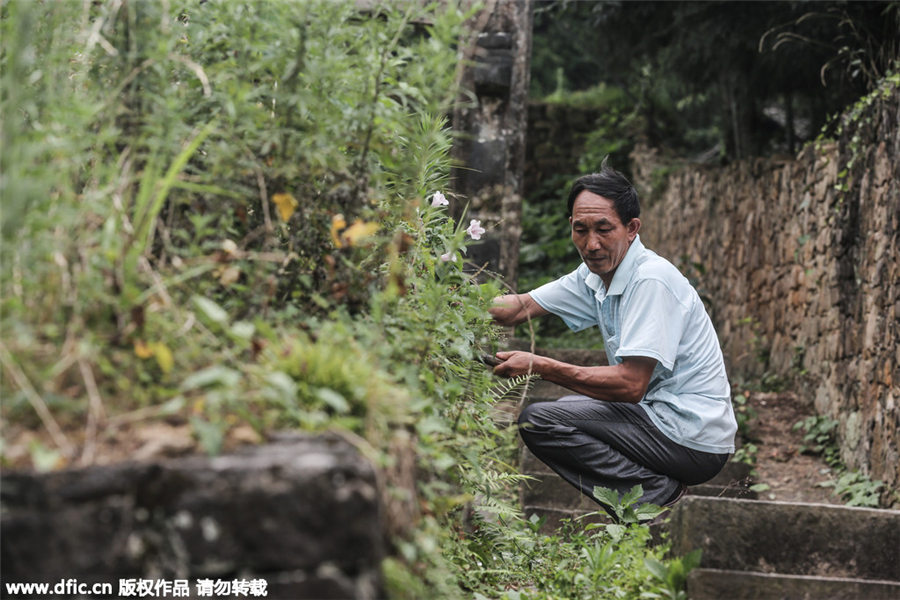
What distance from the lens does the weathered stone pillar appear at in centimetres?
600

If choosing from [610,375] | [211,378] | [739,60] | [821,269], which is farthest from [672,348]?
[739,60]

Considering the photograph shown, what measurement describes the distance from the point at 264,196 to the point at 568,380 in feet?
5.23

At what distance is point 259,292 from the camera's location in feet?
7.22

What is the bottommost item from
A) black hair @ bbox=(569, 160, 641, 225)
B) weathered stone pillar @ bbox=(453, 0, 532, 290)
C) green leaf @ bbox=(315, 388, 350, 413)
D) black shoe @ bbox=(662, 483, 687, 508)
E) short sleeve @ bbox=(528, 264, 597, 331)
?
black shoe @ bbox=(662, 483, 687, 508)

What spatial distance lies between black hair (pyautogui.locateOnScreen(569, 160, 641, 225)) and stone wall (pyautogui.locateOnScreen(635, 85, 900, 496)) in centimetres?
181

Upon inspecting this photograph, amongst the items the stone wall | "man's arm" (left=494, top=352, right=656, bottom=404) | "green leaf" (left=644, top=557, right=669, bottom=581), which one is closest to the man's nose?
Answer: "man's arm" (left=494, top=352, right=656, bottom=404)

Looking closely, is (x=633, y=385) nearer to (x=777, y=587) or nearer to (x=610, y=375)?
(x=610, y=375)

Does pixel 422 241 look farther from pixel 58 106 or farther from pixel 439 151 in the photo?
pixel 58 106

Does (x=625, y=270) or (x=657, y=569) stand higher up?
(x=625, y=270)

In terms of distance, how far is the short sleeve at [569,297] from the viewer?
401 cm

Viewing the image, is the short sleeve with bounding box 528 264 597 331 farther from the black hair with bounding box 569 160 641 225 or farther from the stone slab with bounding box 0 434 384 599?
the stone slab with bounding box 0 434 384 599

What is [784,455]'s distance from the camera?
582 cm

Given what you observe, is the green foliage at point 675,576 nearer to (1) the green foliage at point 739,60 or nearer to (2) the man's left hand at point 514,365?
(2) the man's left hand at point 514,365

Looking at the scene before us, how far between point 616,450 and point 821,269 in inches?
129
